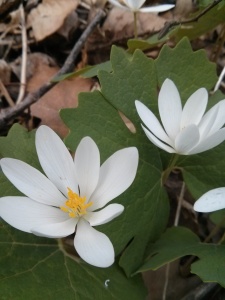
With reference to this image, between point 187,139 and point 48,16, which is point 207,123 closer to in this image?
point 187,139

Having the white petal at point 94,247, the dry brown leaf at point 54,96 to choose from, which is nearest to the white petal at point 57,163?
the white petal at point 94,247

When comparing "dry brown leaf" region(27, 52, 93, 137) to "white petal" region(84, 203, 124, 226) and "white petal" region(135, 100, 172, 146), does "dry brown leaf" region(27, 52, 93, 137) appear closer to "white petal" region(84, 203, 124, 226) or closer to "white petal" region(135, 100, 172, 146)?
"white petal" region(135, 100, 172, 146)

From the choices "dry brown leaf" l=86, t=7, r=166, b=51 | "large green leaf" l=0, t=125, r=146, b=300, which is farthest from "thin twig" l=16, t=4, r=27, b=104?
"large green leaf" l=0, t=125, r=146, b=300

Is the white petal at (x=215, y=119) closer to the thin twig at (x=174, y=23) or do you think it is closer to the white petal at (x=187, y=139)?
the white petal at (x=187, y=139)

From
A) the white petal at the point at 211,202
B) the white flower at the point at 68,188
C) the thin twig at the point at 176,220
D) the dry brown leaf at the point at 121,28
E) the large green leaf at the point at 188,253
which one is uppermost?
the white flower at the point at 68,188

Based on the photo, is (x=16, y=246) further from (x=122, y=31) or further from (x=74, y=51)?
(x=122, y=31)

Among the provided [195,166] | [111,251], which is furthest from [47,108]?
[111,251]
